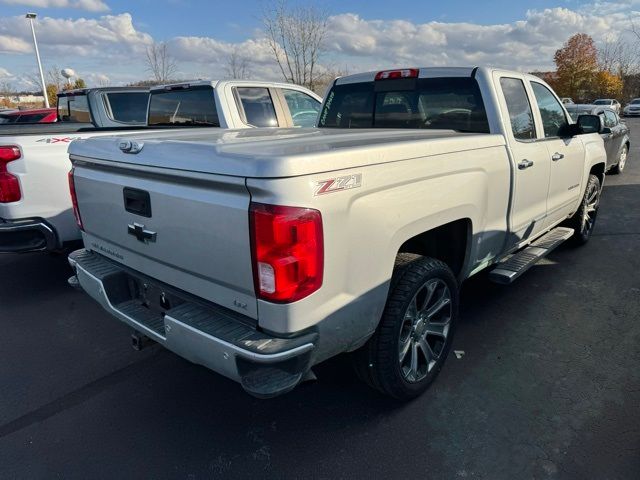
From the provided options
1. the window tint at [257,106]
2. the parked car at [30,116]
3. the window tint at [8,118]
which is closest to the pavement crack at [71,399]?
the window tint at [257,106]

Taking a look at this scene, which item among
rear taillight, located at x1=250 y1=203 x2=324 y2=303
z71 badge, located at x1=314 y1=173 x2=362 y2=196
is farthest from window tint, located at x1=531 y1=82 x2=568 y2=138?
rear taillight, located at x1=250 y1=203 x2=324 y2=303

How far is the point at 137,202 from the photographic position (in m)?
2.50

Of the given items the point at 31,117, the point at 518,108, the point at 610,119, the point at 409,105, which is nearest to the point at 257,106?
the point at 409,105

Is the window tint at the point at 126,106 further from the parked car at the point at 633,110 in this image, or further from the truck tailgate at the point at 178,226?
the parked car at the point at 633,110

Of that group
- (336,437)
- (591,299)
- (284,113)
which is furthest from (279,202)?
(284,113)

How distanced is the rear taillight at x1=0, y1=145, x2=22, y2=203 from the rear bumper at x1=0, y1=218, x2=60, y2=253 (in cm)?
24

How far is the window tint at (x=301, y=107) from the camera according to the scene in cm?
646

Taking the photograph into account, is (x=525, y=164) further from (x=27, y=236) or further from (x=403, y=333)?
(x=27, y=236)

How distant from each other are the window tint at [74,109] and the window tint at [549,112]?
21.7ft

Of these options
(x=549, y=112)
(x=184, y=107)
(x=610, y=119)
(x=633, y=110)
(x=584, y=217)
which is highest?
(x=184, y=107)

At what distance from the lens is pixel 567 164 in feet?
14.5

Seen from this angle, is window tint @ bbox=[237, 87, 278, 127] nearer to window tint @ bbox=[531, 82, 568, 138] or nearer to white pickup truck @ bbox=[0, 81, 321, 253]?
→ white pickup truck @ bbox=[0, 81, 321, 253]

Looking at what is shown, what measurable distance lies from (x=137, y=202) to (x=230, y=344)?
3.31 ft

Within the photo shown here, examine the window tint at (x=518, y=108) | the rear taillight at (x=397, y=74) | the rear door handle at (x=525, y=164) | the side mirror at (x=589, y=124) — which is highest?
the rear taillight at (x=397, y=74)
